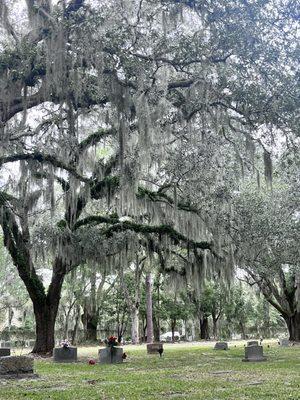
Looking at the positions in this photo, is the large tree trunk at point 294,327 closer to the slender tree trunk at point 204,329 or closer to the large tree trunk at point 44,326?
the large tree trunk at point 44,326

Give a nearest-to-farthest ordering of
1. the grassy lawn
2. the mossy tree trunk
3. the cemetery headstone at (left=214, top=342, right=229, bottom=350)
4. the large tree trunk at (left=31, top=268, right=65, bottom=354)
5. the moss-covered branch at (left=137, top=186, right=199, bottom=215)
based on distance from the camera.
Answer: the grassy lawn, the moss-covered branch at (left=137, top=186, right=199, bottom=215), the mossy tree trunk, the large tree trunk at (left=31, top=268, right=65, bottom=354), the cemetery headstone at (left=214, top=342, right=229, bottom=350)

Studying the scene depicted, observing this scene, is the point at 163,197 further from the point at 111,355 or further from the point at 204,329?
the point at 204,329

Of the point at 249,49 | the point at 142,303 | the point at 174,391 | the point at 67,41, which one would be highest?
the point at 67,41

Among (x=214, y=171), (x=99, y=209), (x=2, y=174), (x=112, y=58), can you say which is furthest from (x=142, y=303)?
(x=112, y=58)

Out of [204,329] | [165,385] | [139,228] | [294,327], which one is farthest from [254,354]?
[204,329]

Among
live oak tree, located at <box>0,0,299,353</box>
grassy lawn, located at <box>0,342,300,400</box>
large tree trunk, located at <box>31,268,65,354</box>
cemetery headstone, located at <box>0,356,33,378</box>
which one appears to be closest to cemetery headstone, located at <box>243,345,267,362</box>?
grassy lawn, located at <box>0,342,300,400</box>

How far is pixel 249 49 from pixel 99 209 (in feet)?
38.8

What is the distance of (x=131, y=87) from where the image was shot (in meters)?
10.9

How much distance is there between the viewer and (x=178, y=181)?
15.1m

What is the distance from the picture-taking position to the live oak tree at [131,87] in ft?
31.2

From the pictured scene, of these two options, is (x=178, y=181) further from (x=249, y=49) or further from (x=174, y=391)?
(x=174, y=391)

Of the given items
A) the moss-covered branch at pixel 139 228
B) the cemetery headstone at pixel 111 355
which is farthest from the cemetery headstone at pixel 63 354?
the moss-covered branch at pixel 139 228

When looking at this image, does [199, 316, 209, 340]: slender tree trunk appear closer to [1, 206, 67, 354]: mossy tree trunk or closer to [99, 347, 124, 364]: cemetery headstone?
[1, 206, 67, 354]: mossy tree trunk

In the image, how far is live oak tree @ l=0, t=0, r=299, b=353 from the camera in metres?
9.51
